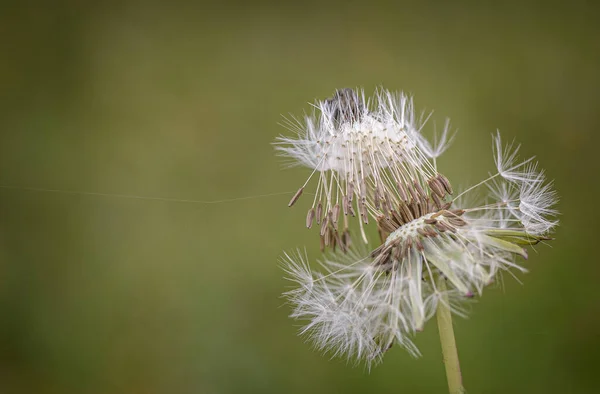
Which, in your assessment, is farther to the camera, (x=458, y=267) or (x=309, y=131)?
(x=309, y=131)

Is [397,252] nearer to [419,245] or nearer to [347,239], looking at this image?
[419,245]

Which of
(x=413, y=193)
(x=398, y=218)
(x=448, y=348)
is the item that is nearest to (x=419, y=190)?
(x=413, y=193)

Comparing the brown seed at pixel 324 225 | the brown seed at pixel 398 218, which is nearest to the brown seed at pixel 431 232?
the brown seed at pixel 398 218

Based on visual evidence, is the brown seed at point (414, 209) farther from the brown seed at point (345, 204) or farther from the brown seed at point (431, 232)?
the brown seed at point (345, 204)

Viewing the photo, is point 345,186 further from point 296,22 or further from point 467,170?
point 296,22

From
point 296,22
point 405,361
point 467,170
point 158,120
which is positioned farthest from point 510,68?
point 158,120

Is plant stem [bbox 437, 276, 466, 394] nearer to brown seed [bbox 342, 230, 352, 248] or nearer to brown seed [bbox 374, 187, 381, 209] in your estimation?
brown seed [bbox 374, 187, 381, 209]
